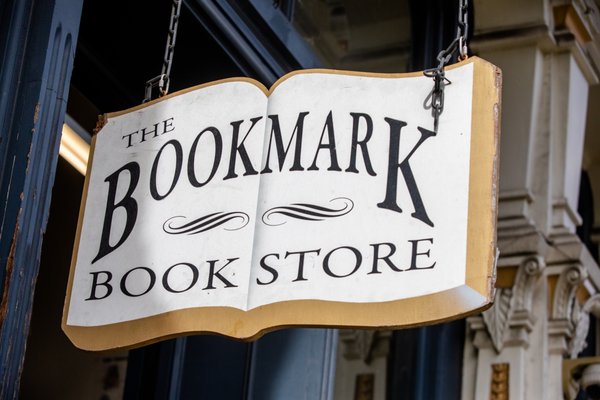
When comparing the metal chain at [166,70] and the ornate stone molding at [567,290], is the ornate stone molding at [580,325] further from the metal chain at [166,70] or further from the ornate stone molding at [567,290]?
the metal chain at [166,70]

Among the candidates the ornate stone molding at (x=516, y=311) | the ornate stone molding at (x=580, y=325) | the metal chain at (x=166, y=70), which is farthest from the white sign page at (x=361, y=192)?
the ornate stone molding at (x=580, y=325)

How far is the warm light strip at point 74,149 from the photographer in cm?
543

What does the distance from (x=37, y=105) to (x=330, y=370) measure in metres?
2.07

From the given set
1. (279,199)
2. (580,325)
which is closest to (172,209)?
(279,199)

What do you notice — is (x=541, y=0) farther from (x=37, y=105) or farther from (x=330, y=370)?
(x=37, y=105)

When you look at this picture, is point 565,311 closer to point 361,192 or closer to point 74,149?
point 74,149

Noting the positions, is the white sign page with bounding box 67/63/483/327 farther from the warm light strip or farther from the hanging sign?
the warm light strip

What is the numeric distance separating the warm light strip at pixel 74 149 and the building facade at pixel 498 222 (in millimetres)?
37

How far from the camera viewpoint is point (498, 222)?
6730mm

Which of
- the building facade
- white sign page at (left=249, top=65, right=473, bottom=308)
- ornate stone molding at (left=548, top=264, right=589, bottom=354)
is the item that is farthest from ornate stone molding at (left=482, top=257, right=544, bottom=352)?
white sign page at (left=249, top=65, right=473, bottom=308)

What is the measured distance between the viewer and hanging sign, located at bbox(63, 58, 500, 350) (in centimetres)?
315

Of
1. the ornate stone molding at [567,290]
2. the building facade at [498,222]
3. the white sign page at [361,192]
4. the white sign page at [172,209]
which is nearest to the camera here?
the white sign page at [361,192]

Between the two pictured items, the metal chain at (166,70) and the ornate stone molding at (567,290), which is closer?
the metal chain at (166,70)

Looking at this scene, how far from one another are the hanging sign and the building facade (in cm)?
124
